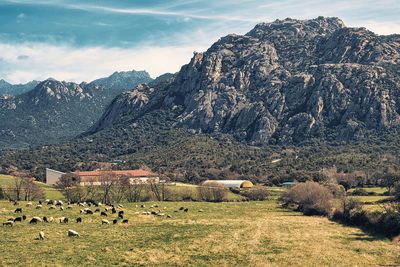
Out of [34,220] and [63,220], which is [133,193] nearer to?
[63,220]

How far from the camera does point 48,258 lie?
3503 centimetres

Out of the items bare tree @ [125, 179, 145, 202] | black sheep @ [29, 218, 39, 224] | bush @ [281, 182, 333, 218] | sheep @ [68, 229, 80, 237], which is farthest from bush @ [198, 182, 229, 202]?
sheep @ [68, 229, 80, 237]

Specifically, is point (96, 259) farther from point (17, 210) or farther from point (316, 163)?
point (316, 163)

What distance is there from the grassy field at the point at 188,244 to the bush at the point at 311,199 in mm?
14469

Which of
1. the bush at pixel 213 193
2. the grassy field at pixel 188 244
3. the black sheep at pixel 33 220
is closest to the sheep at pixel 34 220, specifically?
the black sheep at pixel 33 220

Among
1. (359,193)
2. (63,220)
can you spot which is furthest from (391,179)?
(63,220)

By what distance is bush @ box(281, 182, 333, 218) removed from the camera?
3108 inches

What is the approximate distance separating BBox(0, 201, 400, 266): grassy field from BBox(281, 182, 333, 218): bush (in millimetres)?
14469

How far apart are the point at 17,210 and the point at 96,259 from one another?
2919cm

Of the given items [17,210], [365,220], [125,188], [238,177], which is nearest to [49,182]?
[125,188]

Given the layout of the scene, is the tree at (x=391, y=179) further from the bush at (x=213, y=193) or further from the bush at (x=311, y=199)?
the bush at (x=213, y=193)

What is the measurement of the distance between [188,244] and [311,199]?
4675 cm

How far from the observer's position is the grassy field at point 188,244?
3728 centimetres

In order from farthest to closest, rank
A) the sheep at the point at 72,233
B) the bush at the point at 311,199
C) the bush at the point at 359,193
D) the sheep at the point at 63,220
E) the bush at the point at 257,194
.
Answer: the bush at the point at 257,194, the bush at the point at 359,193, the bush at the point at 311,199, the sheep at the point at 63,220, the sheep at the point at 72,233
